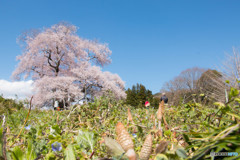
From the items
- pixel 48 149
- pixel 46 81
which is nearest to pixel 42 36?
pixel 46 81

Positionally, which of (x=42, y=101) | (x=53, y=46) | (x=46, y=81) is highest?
(x=53, y=46)

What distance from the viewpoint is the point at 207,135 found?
403mm

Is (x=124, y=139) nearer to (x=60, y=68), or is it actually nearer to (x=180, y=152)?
(x=180, y=152)

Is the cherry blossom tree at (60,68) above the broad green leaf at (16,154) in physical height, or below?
above

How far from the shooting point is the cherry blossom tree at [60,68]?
17.3 m

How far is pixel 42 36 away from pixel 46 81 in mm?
4328

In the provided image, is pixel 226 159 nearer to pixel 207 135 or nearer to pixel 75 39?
pixel 207 135

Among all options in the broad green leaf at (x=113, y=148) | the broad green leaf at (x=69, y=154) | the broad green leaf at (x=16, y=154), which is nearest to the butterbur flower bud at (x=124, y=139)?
the broad green leaf at (x=113, y=148)

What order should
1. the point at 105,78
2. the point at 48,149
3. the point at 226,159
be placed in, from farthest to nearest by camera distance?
the point at 105,78
the point at 48,149
the point at 226,159

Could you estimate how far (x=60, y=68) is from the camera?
19750 mm

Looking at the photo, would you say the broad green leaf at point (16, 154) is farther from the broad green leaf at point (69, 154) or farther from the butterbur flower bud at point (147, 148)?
the butterbur flower bud at point (147, 148)

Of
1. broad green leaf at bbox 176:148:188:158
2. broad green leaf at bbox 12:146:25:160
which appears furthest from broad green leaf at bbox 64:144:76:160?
broad green leaf at bbox 176:148:188:158

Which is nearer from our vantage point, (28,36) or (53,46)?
(53,46)

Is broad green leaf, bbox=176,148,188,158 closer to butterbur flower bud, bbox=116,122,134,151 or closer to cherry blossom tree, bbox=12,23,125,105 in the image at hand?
butterbur flower bud, bbox=116,122,134,151
